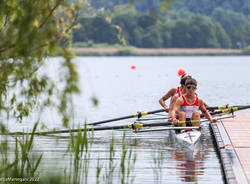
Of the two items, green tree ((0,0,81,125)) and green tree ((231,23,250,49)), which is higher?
green tree ((231,23,250,49))

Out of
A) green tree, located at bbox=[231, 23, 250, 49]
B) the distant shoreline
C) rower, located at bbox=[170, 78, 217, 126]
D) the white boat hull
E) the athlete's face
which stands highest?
green tree, located at bbox=[231, 23, 250, 49]

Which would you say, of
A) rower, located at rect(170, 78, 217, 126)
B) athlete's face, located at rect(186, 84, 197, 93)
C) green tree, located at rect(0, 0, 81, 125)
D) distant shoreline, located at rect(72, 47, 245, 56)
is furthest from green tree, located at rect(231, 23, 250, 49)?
green tree, located at rect(0, 0, 81, 125)

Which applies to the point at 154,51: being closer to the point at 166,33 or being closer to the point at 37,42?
the point at 166,33

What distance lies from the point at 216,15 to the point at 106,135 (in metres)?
145

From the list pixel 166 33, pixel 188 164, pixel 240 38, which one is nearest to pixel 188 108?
pixel 188 164

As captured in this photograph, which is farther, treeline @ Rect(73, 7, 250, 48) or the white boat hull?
treeline @ Rect(73, 7, 250, 48)

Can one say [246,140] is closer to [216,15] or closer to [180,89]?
[180,89]

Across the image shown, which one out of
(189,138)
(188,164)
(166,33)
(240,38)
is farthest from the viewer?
(240,38)

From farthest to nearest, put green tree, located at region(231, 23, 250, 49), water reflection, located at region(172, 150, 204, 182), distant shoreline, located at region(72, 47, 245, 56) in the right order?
green tree, located at region(231, 23, 250, 49), distant shoreline, located at region(72, 47, 245, 56), water reflection, located at region(172, 150, 204, 182)

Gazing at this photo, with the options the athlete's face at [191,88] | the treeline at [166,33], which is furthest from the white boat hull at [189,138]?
the treeline at [166,33]

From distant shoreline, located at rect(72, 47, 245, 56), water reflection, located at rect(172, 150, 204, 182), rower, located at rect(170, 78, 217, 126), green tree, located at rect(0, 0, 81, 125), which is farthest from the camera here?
distant shoreline, located at rect(72, 47, 245, 56)

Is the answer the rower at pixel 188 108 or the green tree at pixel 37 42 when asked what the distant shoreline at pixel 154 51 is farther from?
the green tree at pixel 37 42

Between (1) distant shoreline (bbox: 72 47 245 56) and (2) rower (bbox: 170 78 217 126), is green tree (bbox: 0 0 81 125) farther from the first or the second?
(1) distant shoreline (bbox: 72 47 245 56)

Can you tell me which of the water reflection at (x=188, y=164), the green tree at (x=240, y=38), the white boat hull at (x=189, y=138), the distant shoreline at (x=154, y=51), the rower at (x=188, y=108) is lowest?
the water reflection at (x=188, y=164)
